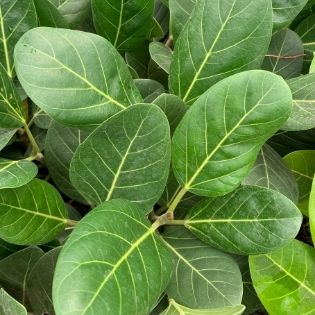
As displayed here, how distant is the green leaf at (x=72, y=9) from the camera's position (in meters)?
0.85

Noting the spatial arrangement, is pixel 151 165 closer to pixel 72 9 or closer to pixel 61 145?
pixel 61 145

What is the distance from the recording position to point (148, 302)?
59cm

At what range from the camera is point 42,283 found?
78 centimetres

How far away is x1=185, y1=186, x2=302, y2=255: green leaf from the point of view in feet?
2.18

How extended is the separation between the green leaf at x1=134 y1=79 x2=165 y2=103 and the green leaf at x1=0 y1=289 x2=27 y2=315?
0.32 metres

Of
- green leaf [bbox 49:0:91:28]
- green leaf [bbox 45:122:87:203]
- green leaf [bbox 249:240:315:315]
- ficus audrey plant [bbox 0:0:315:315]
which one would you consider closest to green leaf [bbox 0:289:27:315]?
ficus audrey plant [bbox 0:0:315:315]

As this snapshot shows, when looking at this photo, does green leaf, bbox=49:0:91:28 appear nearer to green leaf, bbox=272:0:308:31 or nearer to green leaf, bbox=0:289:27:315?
green leaf, bbox=272:0:308:31

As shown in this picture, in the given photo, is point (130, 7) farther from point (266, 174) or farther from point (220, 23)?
point (266, 174)

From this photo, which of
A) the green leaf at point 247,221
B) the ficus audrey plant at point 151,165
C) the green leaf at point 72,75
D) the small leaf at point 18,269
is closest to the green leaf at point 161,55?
the ficus audrey plant at point 151,165

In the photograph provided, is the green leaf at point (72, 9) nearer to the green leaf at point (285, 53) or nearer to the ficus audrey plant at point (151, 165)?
the ficus audrey plant at point (151, 165)

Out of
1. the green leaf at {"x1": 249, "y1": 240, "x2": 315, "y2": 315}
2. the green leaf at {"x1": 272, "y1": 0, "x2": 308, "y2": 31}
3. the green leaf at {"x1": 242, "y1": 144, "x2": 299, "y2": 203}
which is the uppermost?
the green leaf at {"x1": 272, "y1": 0, "x2": 308, "y2": 31}

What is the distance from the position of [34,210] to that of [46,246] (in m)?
0.13

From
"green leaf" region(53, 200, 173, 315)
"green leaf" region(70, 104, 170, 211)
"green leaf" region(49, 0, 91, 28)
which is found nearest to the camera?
"green leaf" region(53, 200, 173, 315)

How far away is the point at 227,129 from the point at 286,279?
0.92 ft
